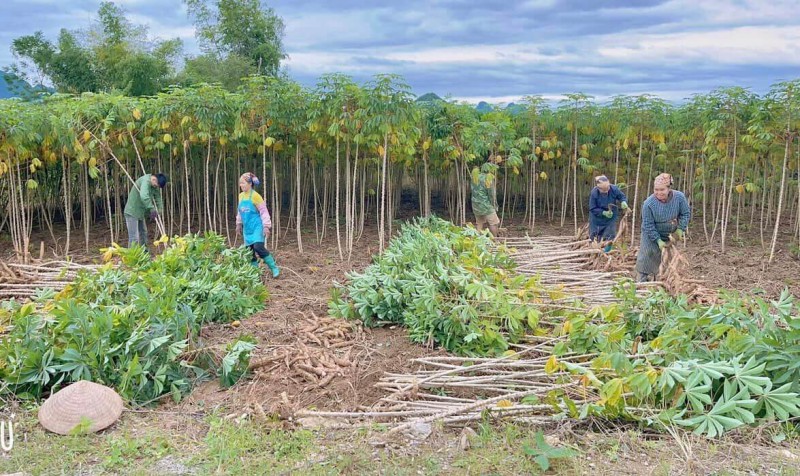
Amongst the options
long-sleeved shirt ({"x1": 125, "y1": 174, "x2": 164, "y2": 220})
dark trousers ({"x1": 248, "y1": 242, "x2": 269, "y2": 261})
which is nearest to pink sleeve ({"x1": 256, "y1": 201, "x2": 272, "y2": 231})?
dark trousers ({"x1": 248, "y1": 242, "x2": 269, "y2": 261})

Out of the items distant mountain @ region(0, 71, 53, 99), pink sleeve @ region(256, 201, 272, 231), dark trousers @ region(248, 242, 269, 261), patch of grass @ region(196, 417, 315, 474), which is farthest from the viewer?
distant mountain @ region(0, 71, 53, 99)

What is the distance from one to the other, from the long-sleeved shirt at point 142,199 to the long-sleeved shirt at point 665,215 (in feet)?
20.9

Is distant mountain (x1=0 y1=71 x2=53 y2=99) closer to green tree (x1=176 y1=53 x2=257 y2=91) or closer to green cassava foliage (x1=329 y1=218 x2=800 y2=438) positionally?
green tree (x1=176 y1=53 x2=257 y2=91)

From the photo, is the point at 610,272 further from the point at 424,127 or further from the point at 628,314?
the point at 424,127

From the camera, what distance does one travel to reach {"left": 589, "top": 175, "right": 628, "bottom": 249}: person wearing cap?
856 cm

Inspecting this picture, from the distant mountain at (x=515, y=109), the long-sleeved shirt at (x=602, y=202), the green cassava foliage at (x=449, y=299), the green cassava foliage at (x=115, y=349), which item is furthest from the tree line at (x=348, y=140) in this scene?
the green cassava foliage at (x=115, y=349)

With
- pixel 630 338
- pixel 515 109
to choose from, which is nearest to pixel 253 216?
pixel 630 338

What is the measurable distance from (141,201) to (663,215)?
6.88 m

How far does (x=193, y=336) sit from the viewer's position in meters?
5.12

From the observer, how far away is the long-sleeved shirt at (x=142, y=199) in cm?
885

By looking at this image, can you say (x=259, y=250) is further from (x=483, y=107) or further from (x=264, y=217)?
(x=483, y=107)

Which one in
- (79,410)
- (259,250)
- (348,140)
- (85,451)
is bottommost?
(85,451)

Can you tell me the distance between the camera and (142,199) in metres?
8.89

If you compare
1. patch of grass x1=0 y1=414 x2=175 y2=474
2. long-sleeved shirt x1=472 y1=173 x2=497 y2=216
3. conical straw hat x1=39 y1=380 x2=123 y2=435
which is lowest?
patch of grass x1=0 y1=414 x2=175 y2=474
